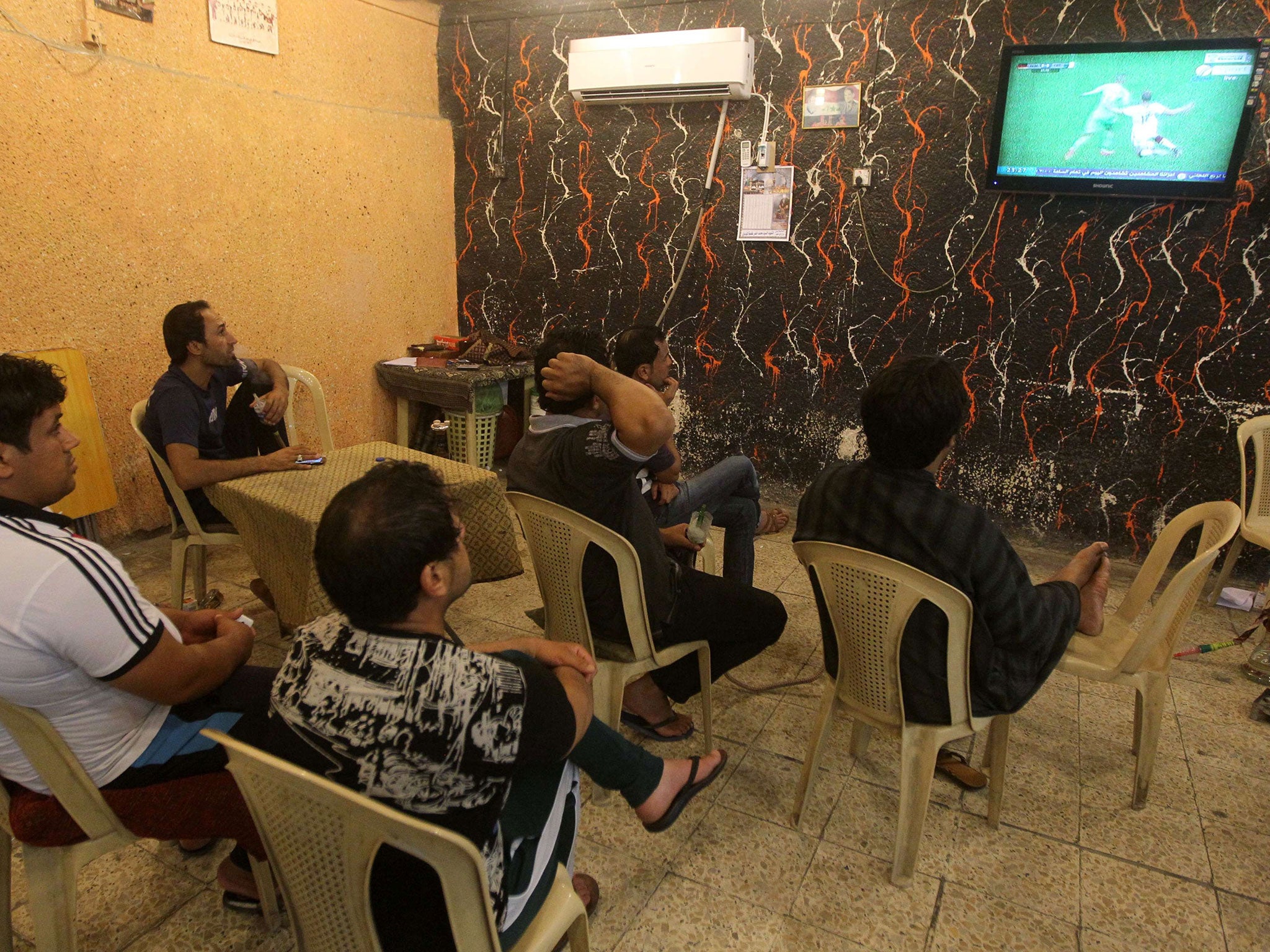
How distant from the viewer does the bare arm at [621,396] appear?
167 cm

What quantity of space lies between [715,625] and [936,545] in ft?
2.17

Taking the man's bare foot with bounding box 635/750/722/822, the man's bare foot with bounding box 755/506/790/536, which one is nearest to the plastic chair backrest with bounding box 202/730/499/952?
the man's bare foot with bounding box 635/750/722/822

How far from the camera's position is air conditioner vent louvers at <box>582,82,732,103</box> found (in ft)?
12.0

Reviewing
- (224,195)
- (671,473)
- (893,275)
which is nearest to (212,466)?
(671,473)

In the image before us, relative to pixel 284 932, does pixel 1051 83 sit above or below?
above

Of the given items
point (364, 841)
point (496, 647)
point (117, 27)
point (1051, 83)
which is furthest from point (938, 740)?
point (117, 27)

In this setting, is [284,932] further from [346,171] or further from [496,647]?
[346,171]

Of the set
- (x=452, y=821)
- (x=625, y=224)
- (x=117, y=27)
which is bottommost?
(x=452, y=821)

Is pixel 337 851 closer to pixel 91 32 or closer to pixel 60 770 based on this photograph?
pixel 60 770

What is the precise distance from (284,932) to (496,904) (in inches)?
30.4

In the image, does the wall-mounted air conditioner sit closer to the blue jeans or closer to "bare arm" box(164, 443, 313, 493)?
the blue jeans

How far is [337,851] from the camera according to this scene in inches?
37.7

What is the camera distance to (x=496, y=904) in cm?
108

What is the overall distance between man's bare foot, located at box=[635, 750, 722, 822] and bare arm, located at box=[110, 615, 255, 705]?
0.78 meters
